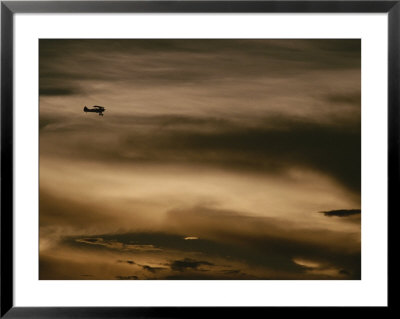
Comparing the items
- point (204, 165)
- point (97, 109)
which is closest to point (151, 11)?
point (97, 109)

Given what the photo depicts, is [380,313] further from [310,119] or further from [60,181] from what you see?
[60,181]

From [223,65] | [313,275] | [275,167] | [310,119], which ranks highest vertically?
[223,65]

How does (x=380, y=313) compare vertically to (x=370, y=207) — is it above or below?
below

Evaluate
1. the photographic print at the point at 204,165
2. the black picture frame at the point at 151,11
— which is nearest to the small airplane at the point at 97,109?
the photographic print at the point at 204,165

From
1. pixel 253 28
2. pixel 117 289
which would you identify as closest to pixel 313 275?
pixel 117 289

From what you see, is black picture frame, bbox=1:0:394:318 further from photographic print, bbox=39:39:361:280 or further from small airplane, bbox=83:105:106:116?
small airplane, bbox=83:105:106:116

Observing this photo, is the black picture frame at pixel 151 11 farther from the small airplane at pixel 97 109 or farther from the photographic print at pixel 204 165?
the small airplane at pixel 97 109

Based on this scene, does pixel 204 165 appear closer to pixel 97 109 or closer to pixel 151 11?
pixel 97 109
